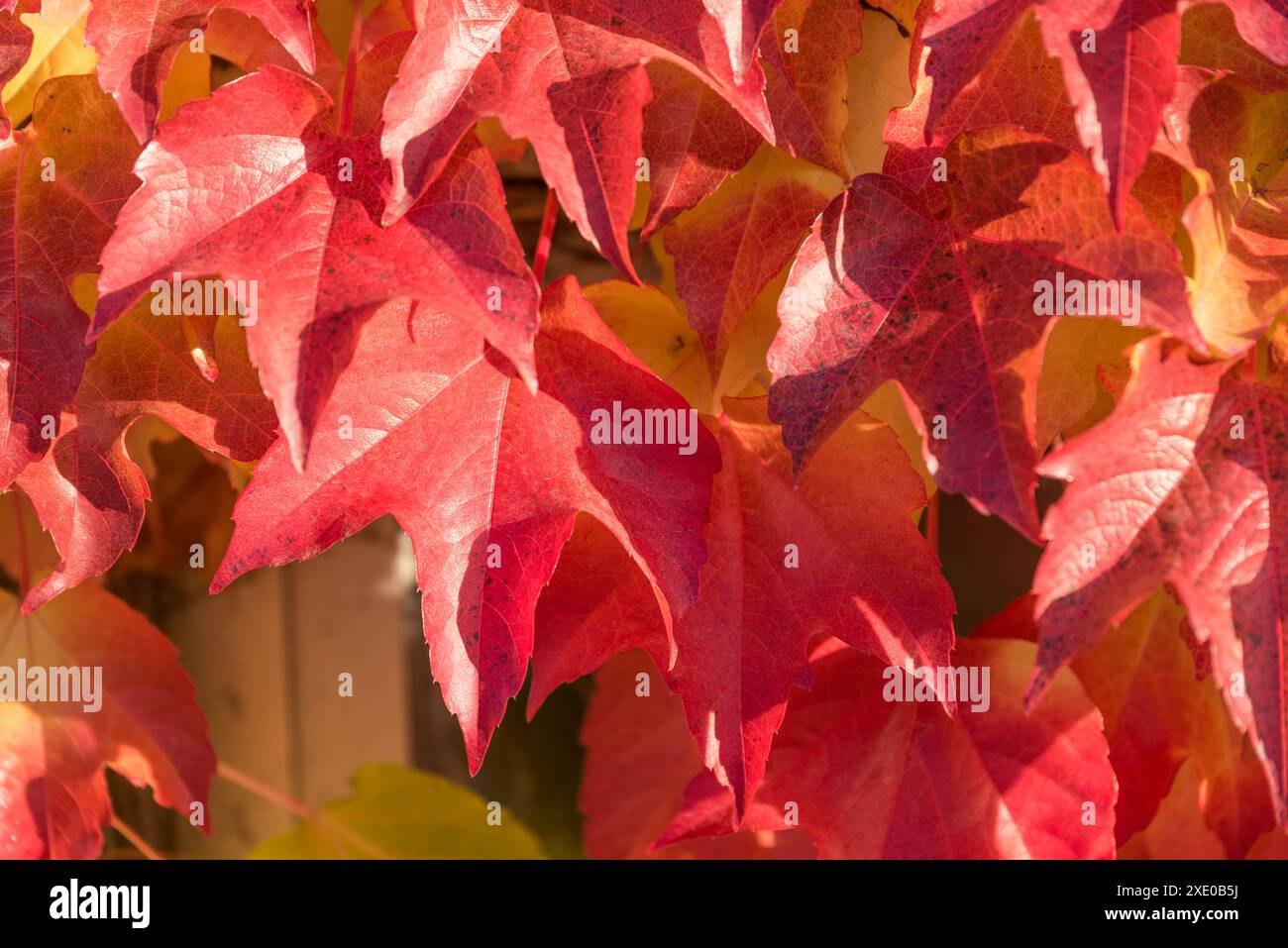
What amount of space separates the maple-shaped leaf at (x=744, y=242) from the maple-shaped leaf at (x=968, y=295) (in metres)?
0.04

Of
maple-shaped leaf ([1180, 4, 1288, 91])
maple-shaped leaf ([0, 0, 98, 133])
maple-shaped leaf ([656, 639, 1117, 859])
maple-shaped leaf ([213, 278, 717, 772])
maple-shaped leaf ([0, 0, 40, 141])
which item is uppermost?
maple-shaped leaf ([0, 0, 98, 133])

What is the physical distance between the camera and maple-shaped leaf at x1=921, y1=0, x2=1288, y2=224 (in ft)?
1.23

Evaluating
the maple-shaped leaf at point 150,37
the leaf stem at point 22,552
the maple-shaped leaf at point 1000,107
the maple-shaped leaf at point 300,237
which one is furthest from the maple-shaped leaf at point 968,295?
the leaf stem at point 22,552

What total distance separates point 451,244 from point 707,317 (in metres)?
0.13

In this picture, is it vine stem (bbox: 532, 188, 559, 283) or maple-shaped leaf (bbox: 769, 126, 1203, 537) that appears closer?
maple-shaped leaf (bbox: 769, 126, 1203, 537)

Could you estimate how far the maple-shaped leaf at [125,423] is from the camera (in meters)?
0.49

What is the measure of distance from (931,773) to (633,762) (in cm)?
25

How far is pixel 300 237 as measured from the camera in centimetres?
42

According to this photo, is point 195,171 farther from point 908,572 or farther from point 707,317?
point 908,572

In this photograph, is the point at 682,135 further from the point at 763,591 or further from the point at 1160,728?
the point at 1160,728

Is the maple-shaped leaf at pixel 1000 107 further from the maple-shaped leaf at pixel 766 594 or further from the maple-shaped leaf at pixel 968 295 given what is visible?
the maple-shaped leaf at pixel 766 594

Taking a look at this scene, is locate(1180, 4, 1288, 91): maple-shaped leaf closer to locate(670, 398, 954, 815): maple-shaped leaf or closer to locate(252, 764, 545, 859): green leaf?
locate(670, 398, 954, 815): maple-shaped leaf

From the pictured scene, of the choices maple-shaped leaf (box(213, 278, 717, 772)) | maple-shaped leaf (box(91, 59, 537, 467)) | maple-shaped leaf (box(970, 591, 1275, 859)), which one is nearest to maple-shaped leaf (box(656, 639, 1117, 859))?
maple-shaped leaf (box(970, 591, 1275, 859))

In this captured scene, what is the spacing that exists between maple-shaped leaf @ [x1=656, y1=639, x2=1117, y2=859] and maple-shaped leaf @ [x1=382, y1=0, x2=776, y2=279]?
0.29 meters
